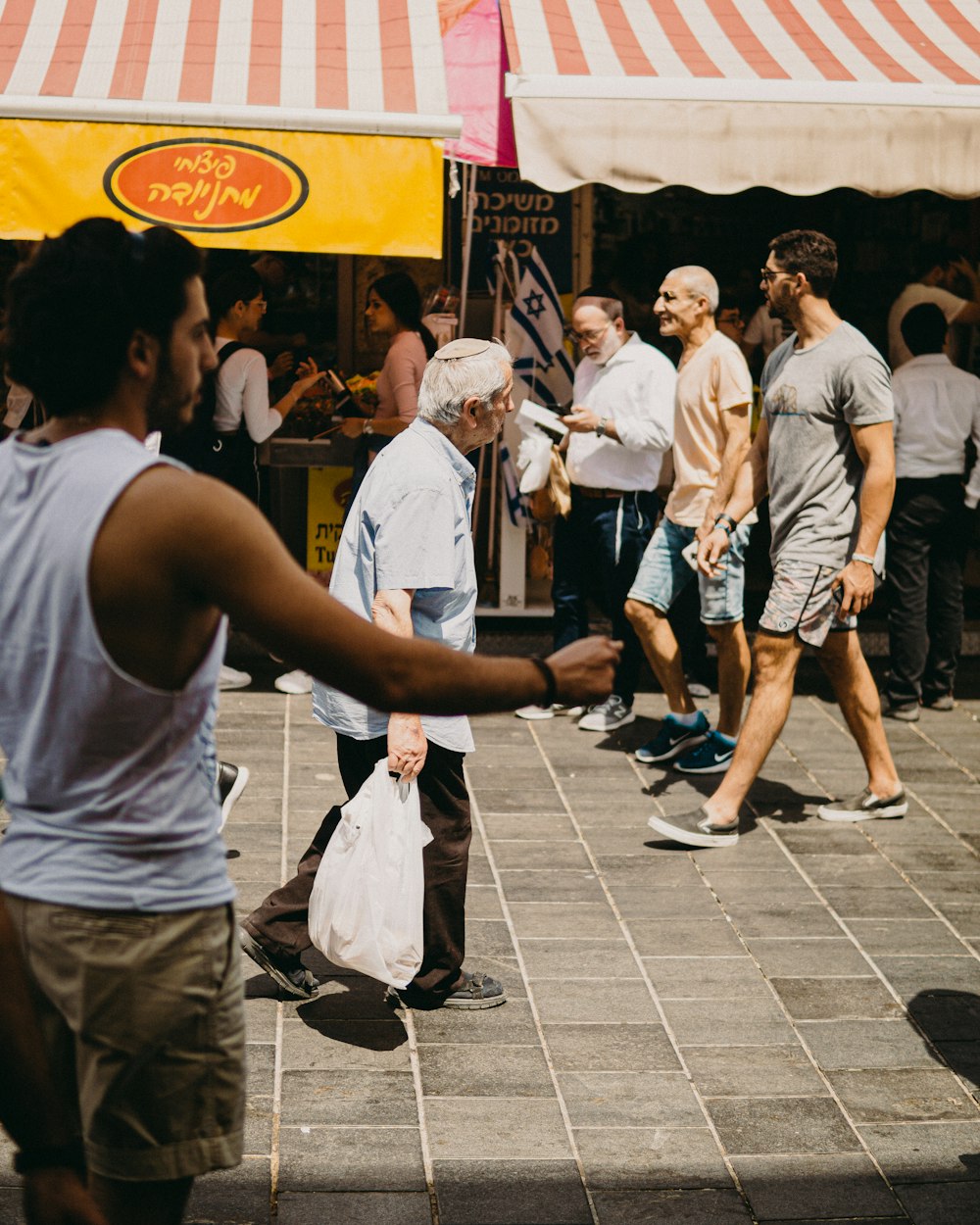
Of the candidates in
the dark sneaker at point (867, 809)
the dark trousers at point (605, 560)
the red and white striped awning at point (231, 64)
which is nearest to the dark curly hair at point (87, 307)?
the dark sneaker at point (867, 809)

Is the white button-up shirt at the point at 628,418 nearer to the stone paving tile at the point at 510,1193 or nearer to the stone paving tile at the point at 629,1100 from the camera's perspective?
the stone paving tile at the point at 629,1100

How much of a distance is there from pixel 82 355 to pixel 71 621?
34cm

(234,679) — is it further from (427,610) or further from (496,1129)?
(496,1129)

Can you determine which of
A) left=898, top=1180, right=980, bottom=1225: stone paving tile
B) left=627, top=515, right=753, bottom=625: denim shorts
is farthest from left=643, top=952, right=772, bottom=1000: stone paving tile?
left=627, top=515, right=753, bottom=625: denim shorts

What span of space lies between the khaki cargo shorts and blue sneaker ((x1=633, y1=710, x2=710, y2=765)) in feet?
15.0

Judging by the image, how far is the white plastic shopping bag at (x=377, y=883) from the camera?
3.90 metres

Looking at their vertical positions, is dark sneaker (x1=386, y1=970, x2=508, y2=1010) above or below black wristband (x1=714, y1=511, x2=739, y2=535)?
below

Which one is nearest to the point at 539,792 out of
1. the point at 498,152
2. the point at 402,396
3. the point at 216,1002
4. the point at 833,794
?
the point at 833,794

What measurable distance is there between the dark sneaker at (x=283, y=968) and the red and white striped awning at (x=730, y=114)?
3.64 m

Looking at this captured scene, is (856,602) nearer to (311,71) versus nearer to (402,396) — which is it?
(402,396)

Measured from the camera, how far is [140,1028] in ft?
6.83

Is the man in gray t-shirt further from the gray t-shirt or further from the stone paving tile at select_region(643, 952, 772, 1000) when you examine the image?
the stone paving tile at select_region(643, 952, 772, 1000)

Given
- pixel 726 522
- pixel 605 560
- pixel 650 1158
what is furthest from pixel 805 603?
pixel 650 1158

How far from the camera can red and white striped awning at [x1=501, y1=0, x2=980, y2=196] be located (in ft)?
21.7
